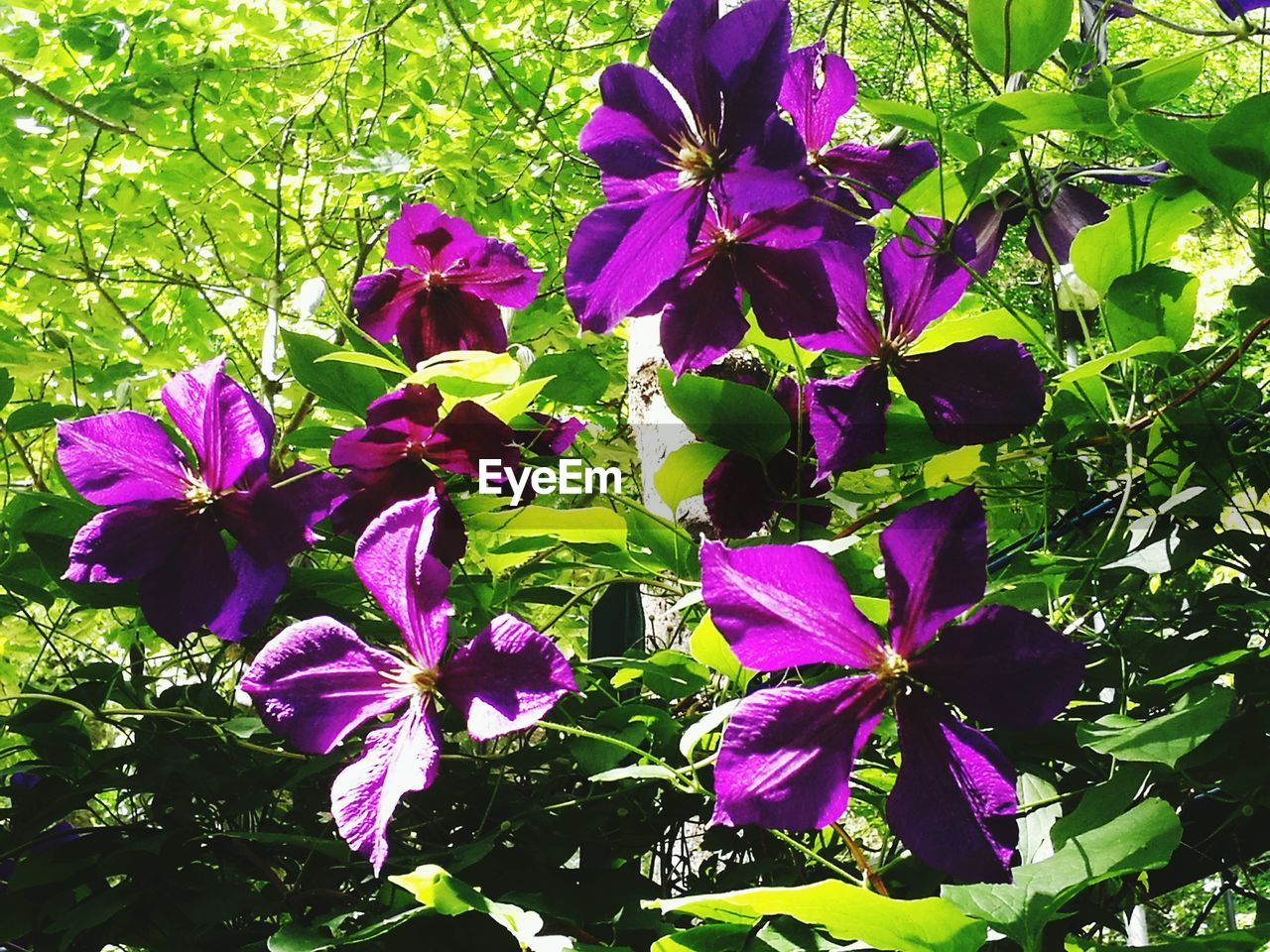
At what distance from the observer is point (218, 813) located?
59cm

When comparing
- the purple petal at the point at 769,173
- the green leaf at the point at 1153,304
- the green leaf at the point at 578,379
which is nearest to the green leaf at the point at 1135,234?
the green leaf at the point at 1153,304

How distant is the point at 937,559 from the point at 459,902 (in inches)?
7.6

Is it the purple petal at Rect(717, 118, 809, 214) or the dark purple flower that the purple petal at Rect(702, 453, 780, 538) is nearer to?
the dark purple flower

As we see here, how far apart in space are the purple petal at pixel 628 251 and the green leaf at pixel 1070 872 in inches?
9.3

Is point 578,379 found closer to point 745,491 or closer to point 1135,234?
point 745,491

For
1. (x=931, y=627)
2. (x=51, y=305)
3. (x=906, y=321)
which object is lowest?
(x=931, y=627)

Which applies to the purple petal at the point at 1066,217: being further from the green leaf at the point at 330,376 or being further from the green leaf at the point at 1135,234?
the green leaf at the point at 330,376

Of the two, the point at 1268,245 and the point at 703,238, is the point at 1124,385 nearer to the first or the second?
the point at 1268,245

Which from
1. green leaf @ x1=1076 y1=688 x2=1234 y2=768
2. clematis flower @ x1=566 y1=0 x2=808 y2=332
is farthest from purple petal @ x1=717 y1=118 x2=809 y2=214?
green leaf @ x1=1076 y1=688 x2=1234 y2=768

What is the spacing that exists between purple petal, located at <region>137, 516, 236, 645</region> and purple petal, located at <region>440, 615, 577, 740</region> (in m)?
0.14

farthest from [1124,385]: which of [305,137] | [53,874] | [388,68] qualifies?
[305,137]

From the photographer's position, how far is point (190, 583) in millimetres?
515

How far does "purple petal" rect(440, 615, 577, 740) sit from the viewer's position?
41 cm

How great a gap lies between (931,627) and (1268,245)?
21 centimetres
